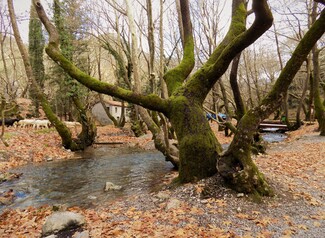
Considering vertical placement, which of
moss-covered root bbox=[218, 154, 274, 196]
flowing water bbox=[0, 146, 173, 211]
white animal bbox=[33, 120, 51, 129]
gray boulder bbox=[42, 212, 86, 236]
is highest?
white animal bbox=[33, 120, 51, 129]

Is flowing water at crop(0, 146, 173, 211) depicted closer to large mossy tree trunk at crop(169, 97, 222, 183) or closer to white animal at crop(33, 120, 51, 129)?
large mossy tree trunk at crop(169, 97, 222, 183)

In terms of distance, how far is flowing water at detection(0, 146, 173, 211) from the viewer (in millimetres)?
6414

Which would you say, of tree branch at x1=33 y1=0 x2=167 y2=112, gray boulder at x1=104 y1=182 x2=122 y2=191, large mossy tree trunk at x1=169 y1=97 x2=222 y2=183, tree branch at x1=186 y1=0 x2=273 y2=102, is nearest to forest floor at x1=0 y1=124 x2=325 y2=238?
large mossy tree trunk at x1=169 y1=97 x2=222 y2=183

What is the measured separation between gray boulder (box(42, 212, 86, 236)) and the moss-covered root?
3055 mm

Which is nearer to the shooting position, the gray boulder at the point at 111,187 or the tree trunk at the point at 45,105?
the gray boulder at the point at 111,187

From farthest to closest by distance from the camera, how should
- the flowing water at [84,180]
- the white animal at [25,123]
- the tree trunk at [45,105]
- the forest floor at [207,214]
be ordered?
the white animal at [25,123]
the tree trunk at [45,105]
the flowing water at [84,180]
the forest floor at [207,214]

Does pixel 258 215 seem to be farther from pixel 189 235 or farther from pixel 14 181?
pixel 14 181

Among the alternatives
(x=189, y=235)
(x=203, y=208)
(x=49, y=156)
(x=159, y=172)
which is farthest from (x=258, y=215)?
(x=49, y=156)

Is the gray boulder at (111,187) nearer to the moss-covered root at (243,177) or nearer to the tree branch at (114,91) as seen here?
the tree branch at (114,91)

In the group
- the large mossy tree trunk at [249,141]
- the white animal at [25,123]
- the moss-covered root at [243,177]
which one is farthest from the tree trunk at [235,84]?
the white animal at [25,123]

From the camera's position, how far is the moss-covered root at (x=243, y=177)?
4824mm

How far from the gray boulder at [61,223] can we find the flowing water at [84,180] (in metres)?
1.43

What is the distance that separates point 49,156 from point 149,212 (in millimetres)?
8855

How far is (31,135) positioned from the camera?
49.0 ft
